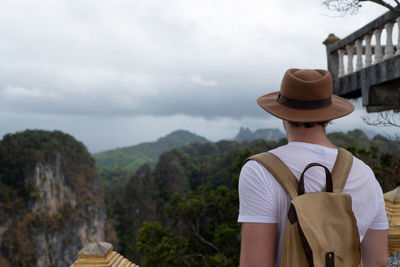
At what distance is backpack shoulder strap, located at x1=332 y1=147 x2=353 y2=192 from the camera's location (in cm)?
137

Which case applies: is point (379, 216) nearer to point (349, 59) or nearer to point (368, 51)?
point (368, 51)

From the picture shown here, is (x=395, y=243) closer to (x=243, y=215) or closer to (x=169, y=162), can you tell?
(x=243, y=215)

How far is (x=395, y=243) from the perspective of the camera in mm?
2742

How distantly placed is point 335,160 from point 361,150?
21.5ft

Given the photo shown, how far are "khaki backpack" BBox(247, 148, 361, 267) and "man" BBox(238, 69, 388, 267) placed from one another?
0.11 ft

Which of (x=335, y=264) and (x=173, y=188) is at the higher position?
(x=335, y=264)

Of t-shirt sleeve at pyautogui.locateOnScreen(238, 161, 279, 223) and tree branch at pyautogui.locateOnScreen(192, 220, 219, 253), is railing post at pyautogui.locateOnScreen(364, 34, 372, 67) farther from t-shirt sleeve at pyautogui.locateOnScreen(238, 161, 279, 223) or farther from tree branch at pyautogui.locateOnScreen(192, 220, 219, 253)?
tree branch at pyautogui.locateOnScreen(192, 220, 219, 253)

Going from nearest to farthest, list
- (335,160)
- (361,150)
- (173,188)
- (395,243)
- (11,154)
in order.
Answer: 1. (335,160)
2. (395,243)
3. (361,150)
4. (11,154)
5. (173,188)

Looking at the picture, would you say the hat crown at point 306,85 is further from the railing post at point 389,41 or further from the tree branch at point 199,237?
the tree branch at point 199,237

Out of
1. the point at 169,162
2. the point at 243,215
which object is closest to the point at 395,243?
the point at 243,215

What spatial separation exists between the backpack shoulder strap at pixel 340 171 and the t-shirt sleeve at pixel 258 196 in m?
0.25

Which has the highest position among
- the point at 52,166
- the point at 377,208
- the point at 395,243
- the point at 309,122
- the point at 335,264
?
the point at 309,122

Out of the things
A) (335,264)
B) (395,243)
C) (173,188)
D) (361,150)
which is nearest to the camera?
(335,264)

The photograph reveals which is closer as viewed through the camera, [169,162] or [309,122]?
[309,122]
